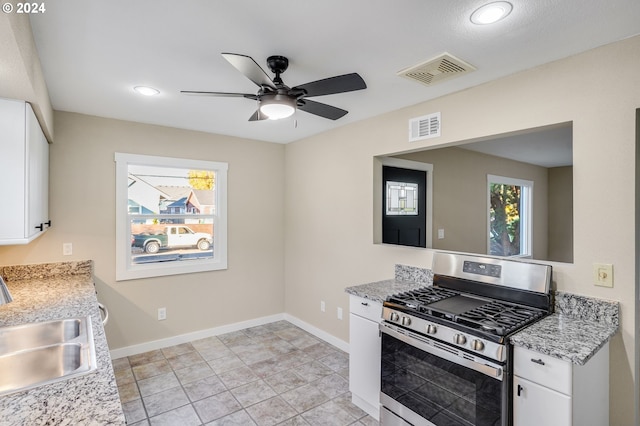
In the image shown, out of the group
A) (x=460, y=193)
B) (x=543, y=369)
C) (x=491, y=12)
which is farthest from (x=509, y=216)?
(x=491, y=12)

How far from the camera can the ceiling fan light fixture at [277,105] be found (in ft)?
6.45

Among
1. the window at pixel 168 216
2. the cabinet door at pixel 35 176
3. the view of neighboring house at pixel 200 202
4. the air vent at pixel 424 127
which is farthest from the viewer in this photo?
the view of neighboring house at pixel 200 202

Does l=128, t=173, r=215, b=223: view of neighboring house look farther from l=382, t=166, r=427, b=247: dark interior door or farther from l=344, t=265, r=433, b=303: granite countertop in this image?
l=344, t=265, r=433, b=303: granite countertop

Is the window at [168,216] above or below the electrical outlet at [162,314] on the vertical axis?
above

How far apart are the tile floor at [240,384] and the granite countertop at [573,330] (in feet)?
4.46

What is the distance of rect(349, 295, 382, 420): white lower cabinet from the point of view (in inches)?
95.9

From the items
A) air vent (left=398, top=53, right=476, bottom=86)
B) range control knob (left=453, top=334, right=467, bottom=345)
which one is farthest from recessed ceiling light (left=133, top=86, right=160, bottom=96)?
range control knob (left=453, top=334, right=467, bottom=345)

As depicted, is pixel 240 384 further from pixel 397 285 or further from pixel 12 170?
pixel 12 170

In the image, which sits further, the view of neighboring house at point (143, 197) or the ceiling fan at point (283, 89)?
the view of neighboring house at point (143, 197)

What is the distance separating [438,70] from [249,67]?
47.9 inches

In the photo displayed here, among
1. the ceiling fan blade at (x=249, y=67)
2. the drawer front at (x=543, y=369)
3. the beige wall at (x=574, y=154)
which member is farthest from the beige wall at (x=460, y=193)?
the drawer front at (x=543, y=369)

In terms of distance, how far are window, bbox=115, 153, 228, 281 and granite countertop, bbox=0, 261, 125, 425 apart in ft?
2.50

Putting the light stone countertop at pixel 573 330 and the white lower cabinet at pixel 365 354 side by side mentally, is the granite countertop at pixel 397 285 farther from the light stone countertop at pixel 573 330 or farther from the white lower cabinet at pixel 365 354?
the light stone countertop at pixel 573 330

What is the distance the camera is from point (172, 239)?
3.87 metres
